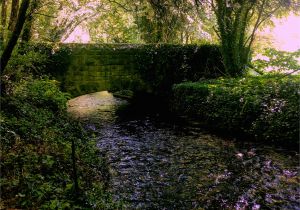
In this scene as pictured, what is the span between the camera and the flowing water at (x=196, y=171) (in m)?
6.12

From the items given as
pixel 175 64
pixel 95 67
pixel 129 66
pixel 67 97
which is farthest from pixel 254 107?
pixel 95 67

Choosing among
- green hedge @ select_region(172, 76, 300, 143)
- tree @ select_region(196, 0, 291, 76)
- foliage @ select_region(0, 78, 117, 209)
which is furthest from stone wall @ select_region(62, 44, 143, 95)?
foliage @ select_region(0, 78, 117, 209)

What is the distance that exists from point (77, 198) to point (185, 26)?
7514 mm

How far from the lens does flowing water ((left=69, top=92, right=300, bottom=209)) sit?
6.12 m

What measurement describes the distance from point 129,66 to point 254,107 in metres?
8.44

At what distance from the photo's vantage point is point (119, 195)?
639 cm

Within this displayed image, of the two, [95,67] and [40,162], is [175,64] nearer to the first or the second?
[95,67]

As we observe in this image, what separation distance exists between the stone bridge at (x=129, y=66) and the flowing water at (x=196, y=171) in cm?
499

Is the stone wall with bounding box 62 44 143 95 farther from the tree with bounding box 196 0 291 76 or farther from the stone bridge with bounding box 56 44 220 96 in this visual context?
Result: the tree with bounding box 196 0 291 76

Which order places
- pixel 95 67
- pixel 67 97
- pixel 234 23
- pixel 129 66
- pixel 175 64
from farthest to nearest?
pixel 175 64
pixel 129 66
pixel 234 23
pixel 95 67
pixel 67 97

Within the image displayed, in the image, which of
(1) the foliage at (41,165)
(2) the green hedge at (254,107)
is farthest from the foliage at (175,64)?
(1) the foliage at (41,165)

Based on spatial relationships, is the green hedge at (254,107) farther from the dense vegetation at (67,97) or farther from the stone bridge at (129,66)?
the stone bridge at (129,66)

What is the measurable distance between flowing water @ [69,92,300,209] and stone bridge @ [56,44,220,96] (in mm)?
4990

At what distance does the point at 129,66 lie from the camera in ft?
57.4
